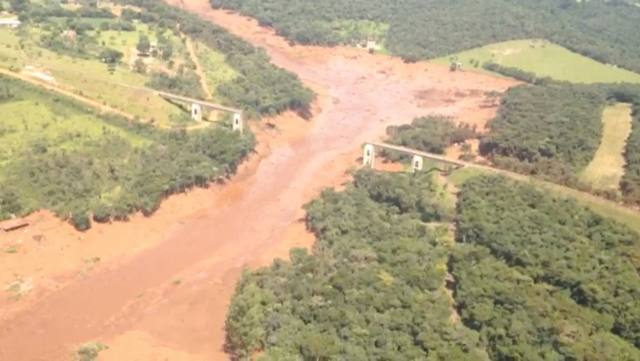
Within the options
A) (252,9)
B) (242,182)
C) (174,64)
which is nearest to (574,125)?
(242,182)

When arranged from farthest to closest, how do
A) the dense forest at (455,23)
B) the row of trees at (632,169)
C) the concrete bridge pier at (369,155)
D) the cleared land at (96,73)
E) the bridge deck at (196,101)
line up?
the dense forest at (455,23), the bridge deck at (196,101), the concrete bridge pier at (369,155), the cleared land at (96,73), the row of trees at (632,169)

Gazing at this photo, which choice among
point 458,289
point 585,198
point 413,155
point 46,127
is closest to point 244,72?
point 413,155

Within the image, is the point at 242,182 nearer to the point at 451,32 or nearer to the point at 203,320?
the point at 203,320

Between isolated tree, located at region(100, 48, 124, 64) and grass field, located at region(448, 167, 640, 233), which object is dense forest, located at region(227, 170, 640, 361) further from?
isolated tree, located at region(100, 48, 124, 64)

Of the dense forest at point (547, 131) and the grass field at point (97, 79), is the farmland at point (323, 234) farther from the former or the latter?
the grass field at point (97, 79)

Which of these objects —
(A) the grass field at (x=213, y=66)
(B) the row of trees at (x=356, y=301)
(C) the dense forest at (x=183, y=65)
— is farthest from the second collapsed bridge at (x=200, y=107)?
(B) the row of trees at (x=356, y=301)

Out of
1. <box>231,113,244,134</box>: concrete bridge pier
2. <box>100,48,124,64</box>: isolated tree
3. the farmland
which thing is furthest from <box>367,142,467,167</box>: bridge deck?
<box>100,48,124,64</box>: isolated tree
